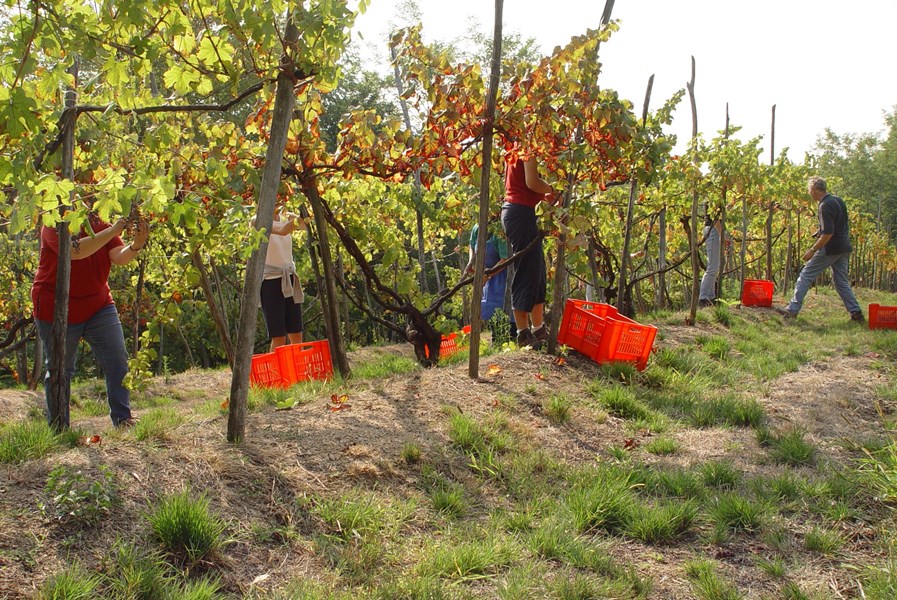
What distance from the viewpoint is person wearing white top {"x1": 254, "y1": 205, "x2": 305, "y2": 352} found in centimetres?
577

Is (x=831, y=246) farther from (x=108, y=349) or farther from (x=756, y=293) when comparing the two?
(x=108, y=349)

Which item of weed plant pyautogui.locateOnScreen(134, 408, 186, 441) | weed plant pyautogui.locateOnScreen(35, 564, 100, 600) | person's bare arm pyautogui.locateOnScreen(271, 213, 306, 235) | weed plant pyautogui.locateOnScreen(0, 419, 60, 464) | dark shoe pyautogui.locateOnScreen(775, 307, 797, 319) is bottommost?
weed plant pyautogui.locateOnScreen(35, 564, 100, 600)

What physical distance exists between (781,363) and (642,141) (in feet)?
9.07

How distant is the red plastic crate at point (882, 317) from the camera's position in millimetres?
8219

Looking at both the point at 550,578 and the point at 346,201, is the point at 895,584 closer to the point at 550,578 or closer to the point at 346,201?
the point at 550,578

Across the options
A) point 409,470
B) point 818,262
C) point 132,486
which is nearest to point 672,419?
point 409,470

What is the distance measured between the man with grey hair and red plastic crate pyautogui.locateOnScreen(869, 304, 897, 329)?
45 centimetres

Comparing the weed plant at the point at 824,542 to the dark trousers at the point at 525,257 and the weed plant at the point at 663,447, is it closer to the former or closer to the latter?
the weed plant at the point at 663,447

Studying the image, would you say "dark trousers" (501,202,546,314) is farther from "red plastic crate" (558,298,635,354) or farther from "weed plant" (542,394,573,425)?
"weed plant" (542,394,573,425)

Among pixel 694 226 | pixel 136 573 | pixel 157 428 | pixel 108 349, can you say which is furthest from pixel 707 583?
pixel 694 226

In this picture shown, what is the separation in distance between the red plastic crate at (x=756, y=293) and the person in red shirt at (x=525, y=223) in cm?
575

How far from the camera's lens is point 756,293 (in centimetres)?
1003

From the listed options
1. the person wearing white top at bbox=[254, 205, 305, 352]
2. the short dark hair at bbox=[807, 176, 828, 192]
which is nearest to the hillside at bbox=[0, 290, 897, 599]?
the person wearing white top at bbox=[254, 205, 305, 352]

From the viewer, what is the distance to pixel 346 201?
5.98m
